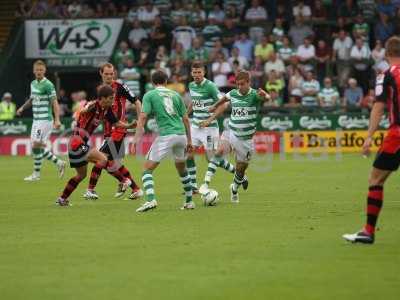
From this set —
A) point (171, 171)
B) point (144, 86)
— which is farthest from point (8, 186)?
point (144, 86)

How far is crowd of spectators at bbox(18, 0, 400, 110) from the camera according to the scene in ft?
105

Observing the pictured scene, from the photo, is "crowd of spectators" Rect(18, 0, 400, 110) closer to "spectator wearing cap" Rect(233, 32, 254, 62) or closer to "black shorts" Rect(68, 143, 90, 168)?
"spectator wearing cap" Rect(233, 32, 254, 62)

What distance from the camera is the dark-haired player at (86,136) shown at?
49.9 ft

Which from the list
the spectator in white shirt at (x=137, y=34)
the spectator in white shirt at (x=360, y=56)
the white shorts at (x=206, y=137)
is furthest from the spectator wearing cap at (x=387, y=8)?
the white shorts at (x=206, y=137)

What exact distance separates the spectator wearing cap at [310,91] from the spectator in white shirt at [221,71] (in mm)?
2454

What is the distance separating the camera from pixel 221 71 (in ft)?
104

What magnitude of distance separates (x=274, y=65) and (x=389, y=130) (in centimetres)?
2158

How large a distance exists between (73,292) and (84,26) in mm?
27363

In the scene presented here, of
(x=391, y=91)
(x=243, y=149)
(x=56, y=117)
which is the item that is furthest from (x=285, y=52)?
(x=391, y=91)

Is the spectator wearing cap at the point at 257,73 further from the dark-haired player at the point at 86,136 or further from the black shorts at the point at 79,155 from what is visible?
the black shorts at the point at 79,155

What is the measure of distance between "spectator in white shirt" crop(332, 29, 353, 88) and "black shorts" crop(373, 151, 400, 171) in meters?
22.6

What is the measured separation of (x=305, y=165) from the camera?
1009 inches

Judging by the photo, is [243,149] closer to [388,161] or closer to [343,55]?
[388,161]

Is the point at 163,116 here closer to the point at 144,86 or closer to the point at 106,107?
the point at 106,107
